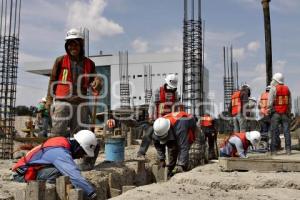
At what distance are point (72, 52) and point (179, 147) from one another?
6.65 ft

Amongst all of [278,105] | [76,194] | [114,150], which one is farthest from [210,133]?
[76,194]

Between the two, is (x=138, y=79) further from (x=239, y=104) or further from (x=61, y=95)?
(x=61, y=95)

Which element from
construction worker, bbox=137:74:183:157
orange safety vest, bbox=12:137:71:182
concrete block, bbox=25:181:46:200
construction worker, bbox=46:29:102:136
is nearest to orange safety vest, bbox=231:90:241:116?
construction worker, bbox=137:74:183:157

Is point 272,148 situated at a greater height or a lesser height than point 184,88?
lesser

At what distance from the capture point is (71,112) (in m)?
6.09

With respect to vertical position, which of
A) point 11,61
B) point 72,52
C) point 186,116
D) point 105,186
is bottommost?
point 105,186

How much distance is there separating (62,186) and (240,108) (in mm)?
6788

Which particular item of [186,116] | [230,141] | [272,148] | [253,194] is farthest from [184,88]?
[253,194]

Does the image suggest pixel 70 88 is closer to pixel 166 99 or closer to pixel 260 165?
pixel 166 99

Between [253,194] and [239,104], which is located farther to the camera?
[239,104]

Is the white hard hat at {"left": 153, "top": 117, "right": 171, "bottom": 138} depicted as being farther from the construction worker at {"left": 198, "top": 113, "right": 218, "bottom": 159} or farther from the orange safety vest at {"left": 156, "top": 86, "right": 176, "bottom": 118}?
the construction worker at {"left": 198, "top": 113, "right": 218, "bottom": 159}

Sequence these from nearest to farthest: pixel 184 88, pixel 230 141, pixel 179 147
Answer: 1. pixel 179 147
2. pixel 230 141
3. pixel 184 88

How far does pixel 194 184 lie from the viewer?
18.1 ft

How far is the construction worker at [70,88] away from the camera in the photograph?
6.05 metres
